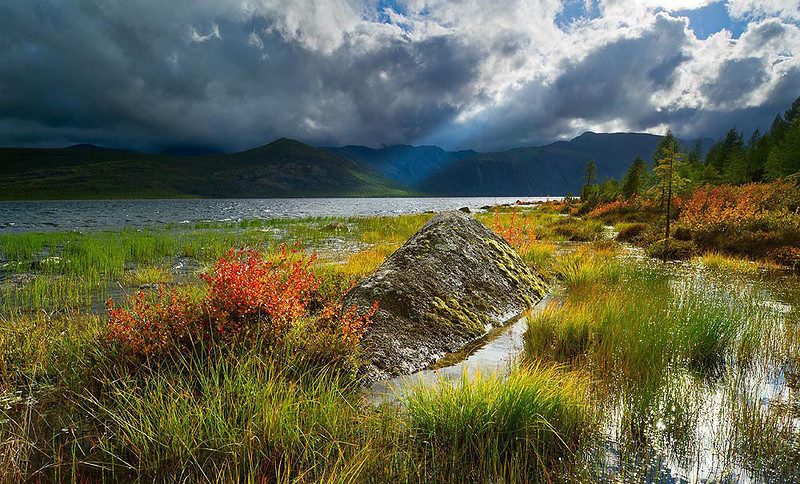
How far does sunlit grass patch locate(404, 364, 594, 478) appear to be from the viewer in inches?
104

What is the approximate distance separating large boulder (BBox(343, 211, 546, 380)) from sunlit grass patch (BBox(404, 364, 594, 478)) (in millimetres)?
1244

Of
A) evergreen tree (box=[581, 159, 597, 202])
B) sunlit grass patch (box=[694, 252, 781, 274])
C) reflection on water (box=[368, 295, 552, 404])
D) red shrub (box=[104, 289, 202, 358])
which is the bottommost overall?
reflection on water (box=[368, 295, 552, 404])

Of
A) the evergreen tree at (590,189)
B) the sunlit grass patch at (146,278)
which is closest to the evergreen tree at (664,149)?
the evergreen tree at (590,189)

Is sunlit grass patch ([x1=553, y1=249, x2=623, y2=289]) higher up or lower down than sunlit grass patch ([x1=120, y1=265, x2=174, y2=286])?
higher up

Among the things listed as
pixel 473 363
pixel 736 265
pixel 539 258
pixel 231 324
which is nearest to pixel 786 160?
pixel 736 265

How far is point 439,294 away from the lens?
220 inches

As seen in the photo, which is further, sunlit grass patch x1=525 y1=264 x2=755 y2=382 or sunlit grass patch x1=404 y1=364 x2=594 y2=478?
sunlit grass patch x1=525 y1=264 x2=755 y2=382

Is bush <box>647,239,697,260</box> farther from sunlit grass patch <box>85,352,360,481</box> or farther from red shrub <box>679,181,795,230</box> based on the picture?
sunlit grass patch <box>85,352,360,481</box>

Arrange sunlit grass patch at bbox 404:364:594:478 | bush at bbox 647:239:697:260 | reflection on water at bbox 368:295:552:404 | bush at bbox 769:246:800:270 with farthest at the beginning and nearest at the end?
bush at bbox 647:239:697:260, bush at bbox 769:246:800:270, reflection on water at bbox 368:295:552:404, sunlit grass patch at bbox 404:364:594:478

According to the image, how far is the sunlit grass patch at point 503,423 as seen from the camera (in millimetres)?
2652

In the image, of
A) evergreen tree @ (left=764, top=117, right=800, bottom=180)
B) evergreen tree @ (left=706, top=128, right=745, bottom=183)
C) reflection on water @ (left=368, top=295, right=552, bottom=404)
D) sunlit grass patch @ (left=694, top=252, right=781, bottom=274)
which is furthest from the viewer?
evergreen tree @ (left=706, top=128, right=745, bottom=183)

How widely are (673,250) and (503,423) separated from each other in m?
13.5

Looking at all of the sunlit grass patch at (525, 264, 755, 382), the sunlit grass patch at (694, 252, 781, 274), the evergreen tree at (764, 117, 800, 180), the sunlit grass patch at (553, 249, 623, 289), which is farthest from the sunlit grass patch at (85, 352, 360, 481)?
the evergreen tree at (764, 117, 800, 180)

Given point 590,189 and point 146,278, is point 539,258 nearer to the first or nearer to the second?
point 146,278
